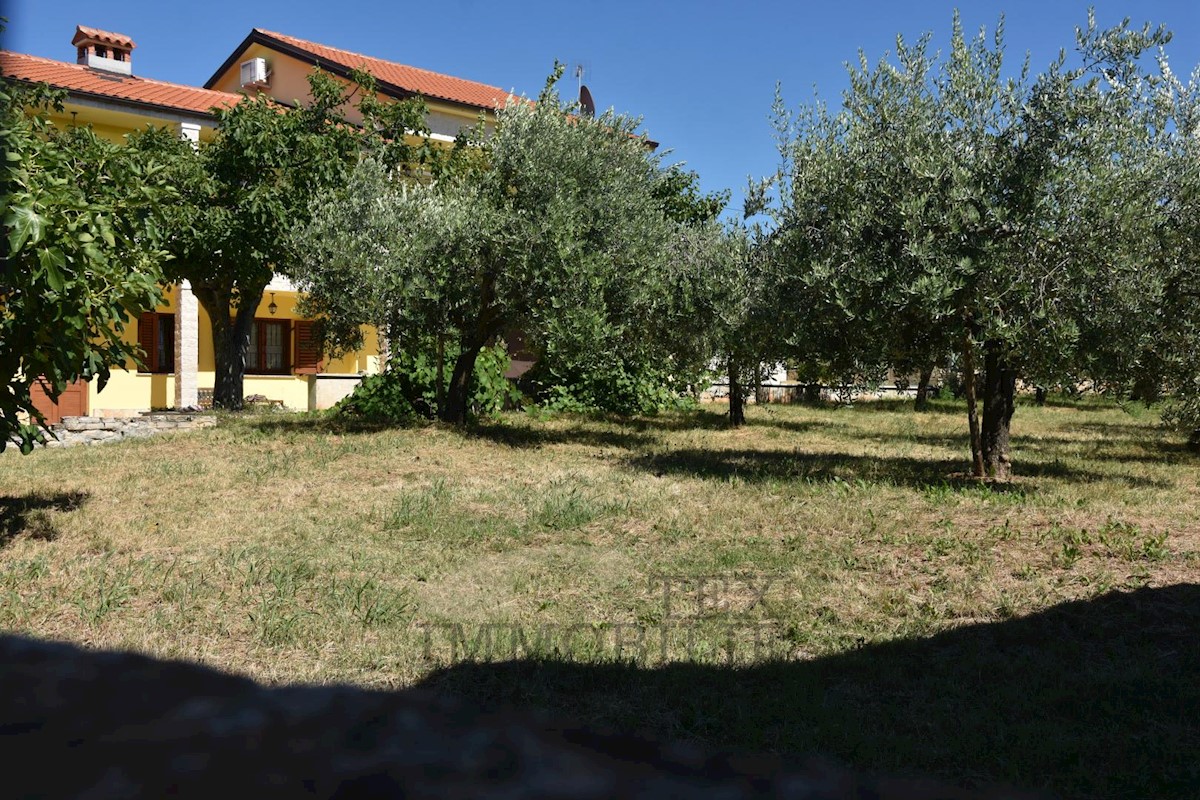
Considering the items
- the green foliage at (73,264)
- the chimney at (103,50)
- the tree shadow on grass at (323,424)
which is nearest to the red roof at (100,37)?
the chimney at (103,50)

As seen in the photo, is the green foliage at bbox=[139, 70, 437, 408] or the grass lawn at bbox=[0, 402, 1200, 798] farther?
the green foliage at bbox=[139, 70, 437, 408]

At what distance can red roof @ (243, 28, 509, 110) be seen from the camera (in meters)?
27.6

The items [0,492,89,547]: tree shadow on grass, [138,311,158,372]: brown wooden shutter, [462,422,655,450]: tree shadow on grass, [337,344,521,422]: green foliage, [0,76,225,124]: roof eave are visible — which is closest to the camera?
[0,492,89,547]: tree shadow on grass

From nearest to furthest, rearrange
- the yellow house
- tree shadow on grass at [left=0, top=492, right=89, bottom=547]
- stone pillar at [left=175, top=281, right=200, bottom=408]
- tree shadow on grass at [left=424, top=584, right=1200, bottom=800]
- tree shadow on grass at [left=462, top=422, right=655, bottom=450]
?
tree shadow on grass at [left=424, top=584, right=1200, bottom=800]
tree shadow on grass at [left=0, top=492, right=89, bottom=547]
tree shadow on grass at [left=462, top=422, right=655, bottom=450]
the yellow house
stone pillar at [left=175, top=281, right=200, bottom=408]

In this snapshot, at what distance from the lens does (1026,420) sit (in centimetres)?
2388

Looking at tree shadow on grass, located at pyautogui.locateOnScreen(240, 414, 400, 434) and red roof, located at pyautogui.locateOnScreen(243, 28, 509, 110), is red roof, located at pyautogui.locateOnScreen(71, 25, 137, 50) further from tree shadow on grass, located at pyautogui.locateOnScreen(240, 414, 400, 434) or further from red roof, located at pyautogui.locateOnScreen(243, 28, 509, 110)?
tree shadow on grass, located at pyautogui.locateOnScreen(240, 414, 400, 434)

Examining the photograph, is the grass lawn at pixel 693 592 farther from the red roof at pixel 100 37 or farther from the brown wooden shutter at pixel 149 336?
the red roof at pixel 100 37

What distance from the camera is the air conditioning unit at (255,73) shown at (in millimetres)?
28734

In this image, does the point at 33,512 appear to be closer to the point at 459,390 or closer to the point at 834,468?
the point at 459,390

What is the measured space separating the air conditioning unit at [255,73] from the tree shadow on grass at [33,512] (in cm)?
2115

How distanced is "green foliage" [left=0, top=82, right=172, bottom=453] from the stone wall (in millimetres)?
7836

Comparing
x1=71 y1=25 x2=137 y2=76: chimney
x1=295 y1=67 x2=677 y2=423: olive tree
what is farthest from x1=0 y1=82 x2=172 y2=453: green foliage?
x1=71 y1=25 x2=137 y2=76: chimney

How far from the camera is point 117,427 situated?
16234 millimetres

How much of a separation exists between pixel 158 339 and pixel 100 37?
9144mm
